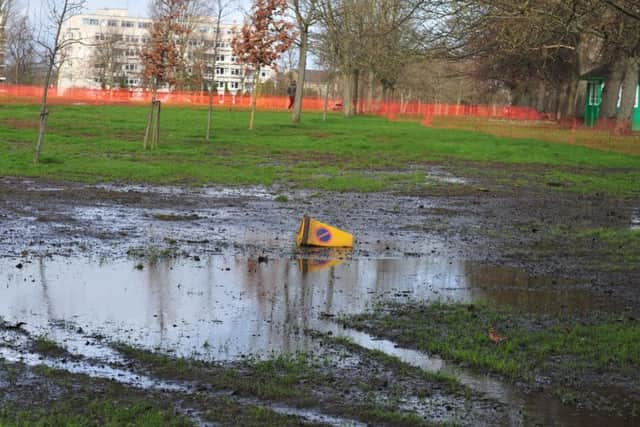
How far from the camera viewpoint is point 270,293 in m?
8.65

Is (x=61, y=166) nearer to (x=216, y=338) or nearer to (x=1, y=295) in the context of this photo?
(x=1, y=295)

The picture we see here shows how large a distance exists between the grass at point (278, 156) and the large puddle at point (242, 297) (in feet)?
27.3

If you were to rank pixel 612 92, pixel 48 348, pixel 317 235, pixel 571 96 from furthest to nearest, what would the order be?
pixel 571 96 → pixel 612 92 → pixel 317 235 → pixel 48 348

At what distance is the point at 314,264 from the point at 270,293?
1664 mm

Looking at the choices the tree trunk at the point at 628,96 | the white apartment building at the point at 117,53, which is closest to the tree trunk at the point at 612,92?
the tree trunk at the point at 628,96

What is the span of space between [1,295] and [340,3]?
36.0 m

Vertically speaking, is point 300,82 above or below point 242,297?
above

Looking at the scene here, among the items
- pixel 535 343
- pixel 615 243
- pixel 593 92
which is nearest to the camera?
pixel 535 343

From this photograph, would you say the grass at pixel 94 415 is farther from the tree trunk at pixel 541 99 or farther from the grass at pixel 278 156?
the tree trunk at pixel 541 99

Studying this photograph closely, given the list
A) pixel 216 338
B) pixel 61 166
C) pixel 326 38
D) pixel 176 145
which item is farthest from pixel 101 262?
pixel 326 38

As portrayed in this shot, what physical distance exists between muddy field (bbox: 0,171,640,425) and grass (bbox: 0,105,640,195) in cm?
256

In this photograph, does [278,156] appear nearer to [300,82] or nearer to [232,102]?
[300,82]

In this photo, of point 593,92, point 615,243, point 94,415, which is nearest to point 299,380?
point 94,415

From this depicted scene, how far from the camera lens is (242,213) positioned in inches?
558
